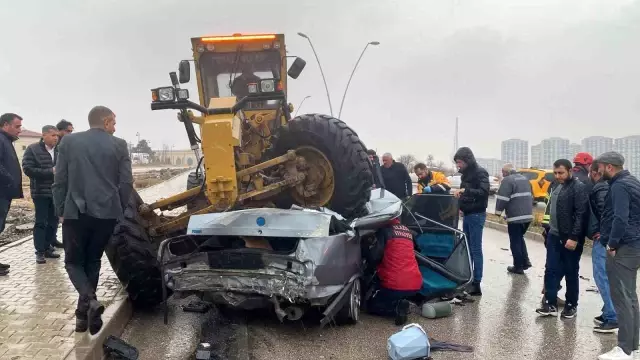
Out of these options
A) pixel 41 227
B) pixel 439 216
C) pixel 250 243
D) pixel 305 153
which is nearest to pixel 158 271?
pixel 250 243

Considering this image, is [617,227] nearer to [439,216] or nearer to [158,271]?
[439,216]

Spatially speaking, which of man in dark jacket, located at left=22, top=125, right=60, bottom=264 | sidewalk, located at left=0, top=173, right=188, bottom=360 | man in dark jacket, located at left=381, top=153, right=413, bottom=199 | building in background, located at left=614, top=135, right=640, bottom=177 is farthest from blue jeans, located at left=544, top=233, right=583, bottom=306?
building in background, located at left=614, top=135, right=640, bottom=177

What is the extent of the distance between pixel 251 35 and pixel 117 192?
3529 millimetres

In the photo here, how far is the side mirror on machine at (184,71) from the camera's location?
23.1ft

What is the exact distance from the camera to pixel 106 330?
184 inches

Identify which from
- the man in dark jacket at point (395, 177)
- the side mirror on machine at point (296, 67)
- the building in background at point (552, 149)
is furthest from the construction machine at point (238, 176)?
the building in background at point (552, 149)

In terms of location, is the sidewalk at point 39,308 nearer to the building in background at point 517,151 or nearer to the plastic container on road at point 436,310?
the plastic container on road at point 436,310

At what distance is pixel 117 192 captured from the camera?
15.3 ft

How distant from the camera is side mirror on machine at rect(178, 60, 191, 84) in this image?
7.04m

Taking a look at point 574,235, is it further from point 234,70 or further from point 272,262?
point 234,70

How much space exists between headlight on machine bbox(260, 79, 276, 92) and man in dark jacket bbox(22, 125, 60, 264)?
362 centimetres

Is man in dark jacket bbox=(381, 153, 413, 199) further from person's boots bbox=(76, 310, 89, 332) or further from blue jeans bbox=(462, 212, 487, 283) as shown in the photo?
person's boots bbox=(76, 310, 89, 332)

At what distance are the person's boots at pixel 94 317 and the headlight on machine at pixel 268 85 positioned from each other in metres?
2.60

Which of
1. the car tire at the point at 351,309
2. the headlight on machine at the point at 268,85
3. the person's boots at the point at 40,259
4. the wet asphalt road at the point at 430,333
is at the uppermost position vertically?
the headlight on machine at the point at 268,85
